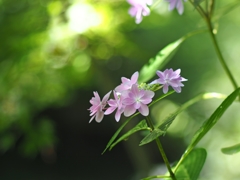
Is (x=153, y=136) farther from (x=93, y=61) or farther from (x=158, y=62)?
(x=93, y=61)

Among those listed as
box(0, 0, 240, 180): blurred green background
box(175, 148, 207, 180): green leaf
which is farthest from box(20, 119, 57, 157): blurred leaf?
box(175, 148, 207, 180): green leaf

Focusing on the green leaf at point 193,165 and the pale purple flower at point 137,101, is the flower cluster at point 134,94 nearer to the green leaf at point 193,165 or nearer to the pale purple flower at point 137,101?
the pale purple flower at point 137,101

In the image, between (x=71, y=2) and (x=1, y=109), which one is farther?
(x=1, y=109)

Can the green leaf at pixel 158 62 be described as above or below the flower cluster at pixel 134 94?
above

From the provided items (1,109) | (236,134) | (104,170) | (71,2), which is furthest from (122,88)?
(104,170)

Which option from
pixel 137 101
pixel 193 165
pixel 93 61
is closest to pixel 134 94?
pixel 137 101

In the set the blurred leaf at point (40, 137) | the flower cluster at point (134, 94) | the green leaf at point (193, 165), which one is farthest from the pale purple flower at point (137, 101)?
the blurred leaf at point (40, 137)

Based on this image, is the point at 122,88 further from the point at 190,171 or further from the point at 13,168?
the point at 13,168
